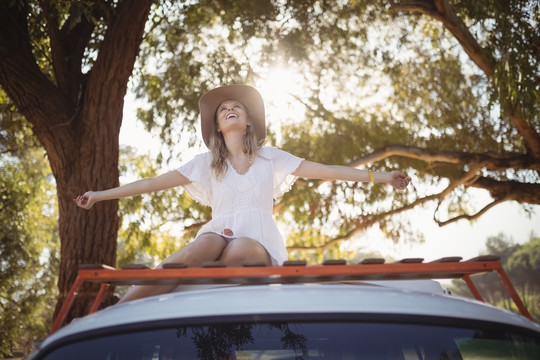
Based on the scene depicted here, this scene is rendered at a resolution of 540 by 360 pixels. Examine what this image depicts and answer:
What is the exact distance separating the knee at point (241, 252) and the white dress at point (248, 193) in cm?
20

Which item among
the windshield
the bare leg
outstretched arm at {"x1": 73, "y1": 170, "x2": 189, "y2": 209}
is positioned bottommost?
the windshield

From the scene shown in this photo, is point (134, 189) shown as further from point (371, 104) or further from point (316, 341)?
point (371, 104)

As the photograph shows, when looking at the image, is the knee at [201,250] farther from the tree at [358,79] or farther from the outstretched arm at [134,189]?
the tree at [358,79]

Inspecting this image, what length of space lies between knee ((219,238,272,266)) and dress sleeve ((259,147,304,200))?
0.70m

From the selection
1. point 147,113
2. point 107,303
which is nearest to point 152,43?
point 147,113

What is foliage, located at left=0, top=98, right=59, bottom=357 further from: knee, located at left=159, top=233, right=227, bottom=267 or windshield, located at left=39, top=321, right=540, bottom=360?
windshield, located at left=39, top=321, right=540, bottom=360

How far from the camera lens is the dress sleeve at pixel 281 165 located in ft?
12.2

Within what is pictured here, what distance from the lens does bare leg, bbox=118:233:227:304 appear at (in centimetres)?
259

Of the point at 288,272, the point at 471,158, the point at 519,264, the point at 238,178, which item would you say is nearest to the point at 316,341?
the point at 288,272

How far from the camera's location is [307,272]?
205 centimetres

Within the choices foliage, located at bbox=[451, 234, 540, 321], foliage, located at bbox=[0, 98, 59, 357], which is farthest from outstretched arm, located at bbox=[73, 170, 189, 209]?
foliage, located at bbox=[451, 234, 540, 321]

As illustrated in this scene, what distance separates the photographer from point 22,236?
1566 cm

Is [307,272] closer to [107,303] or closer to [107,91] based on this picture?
[107,303]

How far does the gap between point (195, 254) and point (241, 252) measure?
0.20 metres
